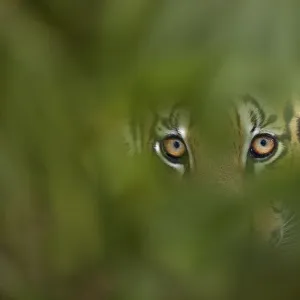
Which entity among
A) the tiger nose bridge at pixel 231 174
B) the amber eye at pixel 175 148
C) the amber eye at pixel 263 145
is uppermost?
the amber eye at pixel 263 145

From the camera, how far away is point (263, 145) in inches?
19.7

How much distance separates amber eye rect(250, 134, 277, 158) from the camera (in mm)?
499

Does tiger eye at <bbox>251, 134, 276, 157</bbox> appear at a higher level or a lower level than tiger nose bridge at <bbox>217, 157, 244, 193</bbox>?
higher

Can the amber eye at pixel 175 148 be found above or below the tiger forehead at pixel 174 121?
below

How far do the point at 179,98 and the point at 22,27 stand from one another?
0.12 meters

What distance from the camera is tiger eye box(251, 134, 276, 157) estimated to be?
50 centimetres

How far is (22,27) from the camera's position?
0.52 meters

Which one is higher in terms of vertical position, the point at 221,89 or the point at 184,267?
the point at 221,89

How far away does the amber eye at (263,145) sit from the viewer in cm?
50

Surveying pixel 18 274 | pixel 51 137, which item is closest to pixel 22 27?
pixel 51 137

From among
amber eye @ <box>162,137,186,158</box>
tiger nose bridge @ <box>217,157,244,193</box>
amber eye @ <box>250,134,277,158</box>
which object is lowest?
tiger nose bridge @ <box>217,157,244,193</box>

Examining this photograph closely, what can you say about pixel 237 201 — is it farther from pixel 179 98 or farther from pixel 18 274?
pixel 18 274

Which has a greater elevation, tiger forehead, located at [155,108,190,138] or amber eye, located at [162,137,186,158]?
tiger forehead, located at [155,108,190,138]

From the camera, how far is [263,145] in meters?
0.50
